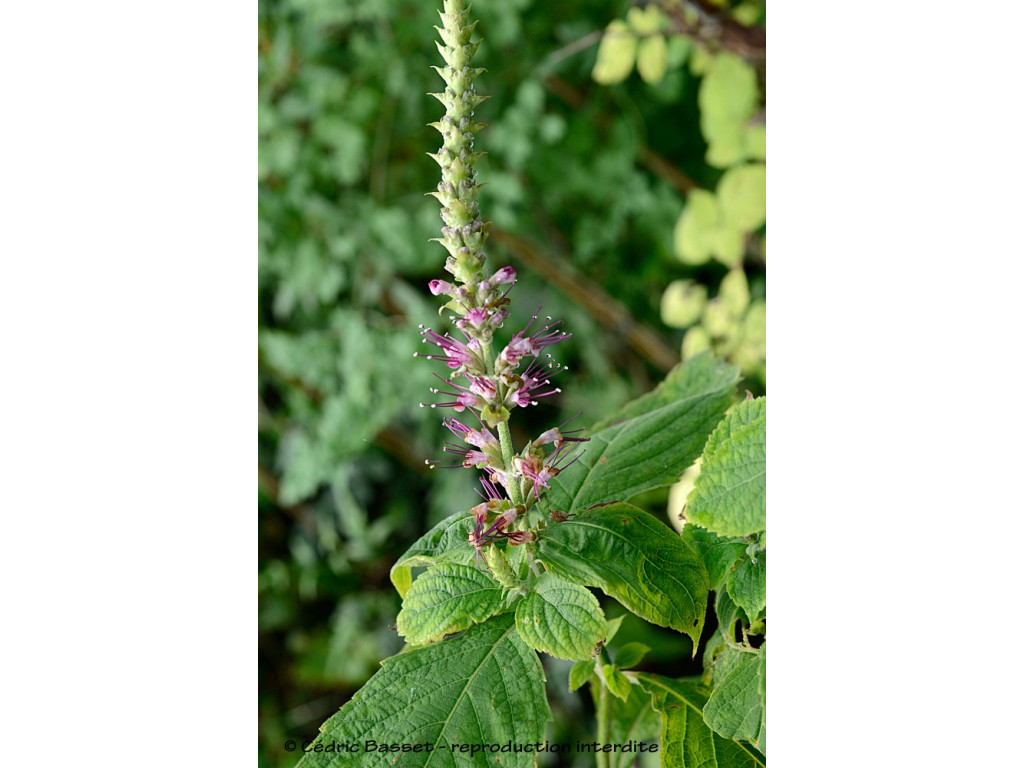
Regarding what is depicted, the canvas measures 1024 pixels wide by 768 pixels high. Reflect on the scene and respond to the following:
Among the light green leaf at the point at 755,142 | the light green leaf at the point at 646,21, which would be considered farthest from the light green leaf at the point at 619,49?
the light green leaf at the point at 755,142

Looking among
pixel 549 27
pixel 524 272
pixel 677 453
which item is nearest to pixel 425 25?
pixel 549 27

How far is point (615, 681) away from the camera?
476 millimetres

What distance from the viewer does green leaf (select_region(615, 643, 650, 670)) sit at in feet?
1.62

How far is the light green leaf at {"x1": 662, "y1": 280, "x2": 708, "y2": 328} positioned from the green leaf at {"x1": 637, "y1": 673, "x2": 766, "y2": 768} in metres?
0.58

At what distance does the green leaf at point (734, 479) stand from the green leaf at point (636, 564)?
0.02m

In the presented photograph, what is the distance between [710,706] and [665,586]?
7 centimetres

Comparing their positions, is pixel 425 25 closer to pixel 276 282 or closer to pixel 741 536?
pixel 276 282

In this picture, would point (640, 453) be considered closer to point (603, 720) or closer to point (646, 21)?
point (603, 720)

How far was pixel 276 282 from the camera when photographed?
1234 mm

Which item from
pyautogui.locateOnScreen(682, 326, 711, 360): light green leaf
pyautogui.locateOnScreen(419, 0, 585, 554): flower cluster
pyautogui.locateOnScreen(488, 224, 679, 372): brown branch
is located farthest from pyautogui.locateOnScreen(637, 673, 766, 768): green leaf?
pyautogui.locateOnScreen(488, 224, 679, 372): brown branch

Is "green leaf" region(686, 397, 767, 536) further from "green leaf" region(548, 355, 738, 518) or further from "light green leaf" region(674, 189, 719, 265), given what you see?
"light green leaf" region(674, 189, 719, 265)

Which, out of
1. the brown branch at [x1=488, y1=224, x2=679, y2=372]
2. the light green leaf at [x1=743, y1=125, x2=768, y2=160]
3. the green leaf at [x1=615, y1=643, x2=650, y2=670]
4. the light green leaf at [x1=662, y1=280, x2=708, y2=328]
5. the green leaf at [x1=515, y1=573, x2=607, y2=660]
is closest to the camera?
the green leaf at [x1=515, y1=573, x2=607, y2=660]

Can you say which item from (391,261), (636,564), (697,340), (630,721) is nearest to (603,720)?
(630,721)

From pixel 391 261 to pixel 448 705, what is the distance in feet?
2.83
